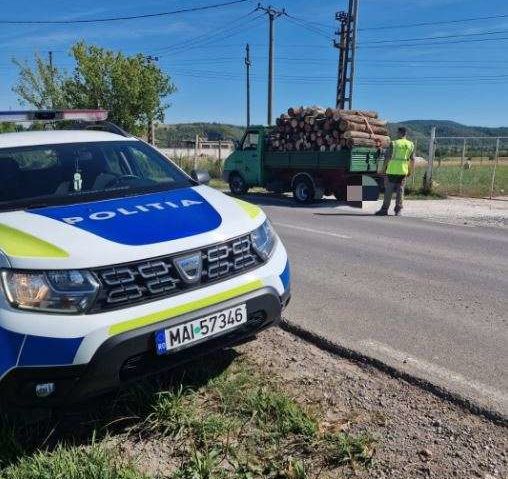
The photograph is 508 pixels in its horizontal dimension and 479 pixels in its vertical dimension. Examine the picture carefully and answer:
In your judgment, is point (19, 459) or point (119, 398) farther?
point (119, 398)

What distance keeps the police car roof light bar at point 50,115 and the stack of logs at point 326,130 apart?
9.38 metres

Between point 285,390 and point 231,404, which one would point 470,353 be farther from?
point 231,404

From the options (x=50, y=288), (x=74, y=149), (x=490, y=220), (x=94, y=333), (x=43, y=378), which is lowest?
(x=490, y=220)

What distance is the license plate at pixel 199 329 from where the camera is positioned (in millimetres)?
2676

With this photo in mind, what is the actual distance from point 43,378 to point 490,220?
1069cm

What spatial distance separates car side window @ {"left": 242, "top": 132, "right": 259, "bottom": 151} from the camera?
51.0 ft

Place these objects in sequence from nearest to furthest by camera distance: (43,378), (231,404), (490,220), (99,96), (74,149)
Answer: (43,378) → (231,404) → (74,149) → (490,220) → (99,96)

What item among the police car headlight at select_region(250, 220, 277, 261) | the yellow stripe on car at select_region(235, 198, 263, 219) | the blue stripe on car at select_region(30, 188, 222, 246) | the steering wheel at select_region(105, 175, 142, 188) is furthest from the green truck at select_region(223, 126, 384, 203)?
the blue stripe on car at select_region(30, 188, 222, 246)

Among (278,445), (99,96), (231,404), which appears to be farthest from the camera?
(99,96)

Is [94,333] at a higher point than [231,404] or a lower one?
higher

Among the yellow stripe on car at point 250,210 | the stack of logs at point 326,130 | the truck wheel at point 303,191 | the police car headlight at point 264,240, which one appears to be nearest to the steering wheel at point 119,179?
the yellow stripe on car at point 250,210

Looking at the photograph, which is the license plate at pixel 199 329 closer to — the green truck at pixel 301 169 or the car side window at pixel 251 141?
the green truck at pixel 301 169

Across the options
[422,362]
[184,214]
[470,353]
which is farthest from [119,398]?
[470,353]

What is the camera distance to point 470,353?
151 inches
